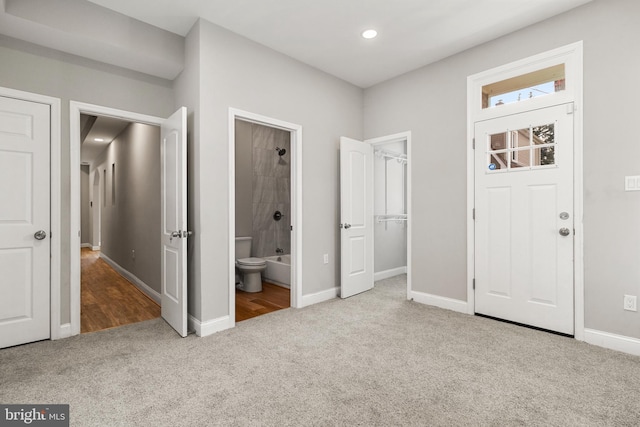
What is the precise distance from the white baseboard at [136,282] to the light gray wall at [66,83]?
1.14 m

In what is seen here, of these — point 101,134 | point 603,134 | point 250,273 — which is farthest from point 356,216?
point 101,134

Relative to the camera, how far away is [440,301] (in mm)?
3568

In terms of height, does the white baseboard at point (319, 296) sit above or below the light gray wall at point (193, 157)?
below

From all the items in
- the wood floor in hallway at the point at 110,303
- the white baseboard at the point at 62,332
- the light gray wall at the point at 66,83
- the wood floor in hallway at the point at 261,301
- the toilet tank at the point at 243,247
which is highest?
the light gray wall at the point at 66,83

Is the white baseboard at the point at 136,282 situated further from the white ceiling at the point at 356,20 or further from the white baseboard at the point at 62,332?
the white ceiling at the point at 356,20

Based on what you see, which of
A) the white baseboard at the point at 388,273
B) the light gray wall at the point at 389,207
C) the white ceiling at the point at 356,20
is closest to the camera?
the white ceiling at the point at 356,20

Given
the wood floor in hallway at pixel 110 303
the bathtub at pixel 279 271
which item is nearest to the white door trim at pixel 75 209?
the wood floor in hallway at pixel 110 303

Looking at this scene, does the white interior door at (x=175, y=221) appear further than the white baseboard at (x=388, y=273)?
No

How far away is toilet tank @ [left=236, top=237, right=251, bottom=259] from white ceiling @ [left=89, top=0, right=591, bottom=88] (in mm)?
2810

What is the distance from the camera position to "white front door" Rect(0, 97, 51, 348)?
251 cm

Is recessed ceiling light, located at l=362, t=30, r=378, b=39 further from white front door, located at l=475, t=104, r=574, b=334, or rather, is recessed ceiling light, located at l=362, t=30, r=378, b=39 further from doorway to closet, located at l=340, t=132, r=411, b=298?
white front door, located at l=475, t=104, r=574, b=334

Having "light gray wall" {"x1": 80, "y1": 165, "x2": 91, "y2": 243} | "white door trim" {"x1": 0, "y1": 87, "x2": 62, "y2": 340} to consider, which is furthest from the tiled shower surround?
"light gray wall" {"x1": 80, "y1": 165, "x2": 91, "y2": 243}

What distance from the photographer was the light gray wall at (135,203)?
403 cm

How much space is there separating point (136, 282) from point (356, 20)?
4.50 m
